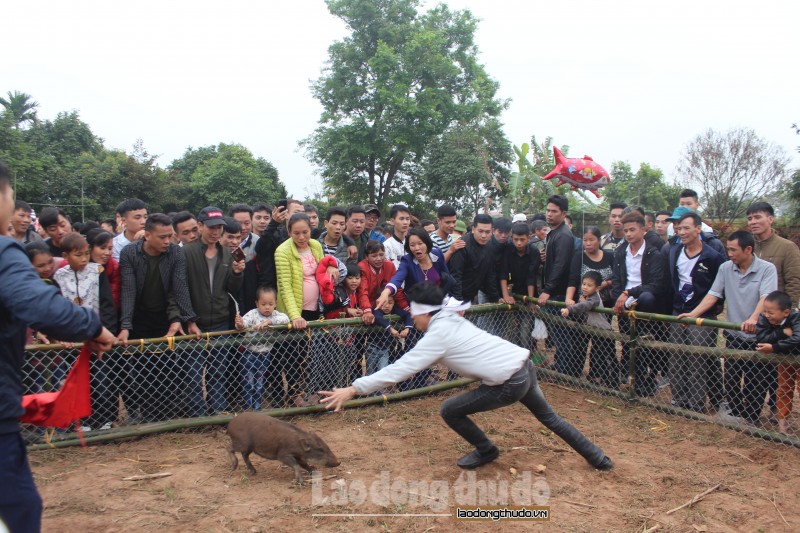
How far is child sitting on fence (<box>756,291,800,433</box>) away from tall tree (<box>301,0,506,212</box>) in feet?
89.1

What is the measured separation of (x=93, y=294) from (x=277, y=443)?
221 centimetres

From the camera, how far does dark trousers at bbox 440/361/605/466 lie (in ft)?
13.8

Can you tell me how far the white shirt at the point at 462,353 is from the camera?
3.99 metres

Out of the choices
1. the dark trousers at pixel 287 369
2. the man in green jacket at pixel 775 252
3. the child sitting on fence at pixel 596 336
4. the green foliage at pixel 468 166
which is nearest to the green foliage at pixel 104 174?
the green foliage at pixel 468 166

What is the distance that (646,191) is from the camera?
125 ft

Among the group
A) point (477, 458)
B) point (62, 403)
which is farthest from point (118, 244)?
point (477, 458)

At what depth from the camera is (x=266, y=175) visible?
124 ft

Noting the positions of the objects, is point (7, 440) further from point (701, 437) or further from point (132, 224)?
point (701, 437)

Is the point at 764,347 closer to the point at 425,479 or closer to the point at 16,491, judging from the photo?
the point at 425,479

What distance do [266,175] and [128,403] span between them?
3443 cm

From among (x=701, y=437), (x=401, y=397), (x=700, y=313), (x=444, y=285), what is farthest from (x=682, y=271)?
(x=401, y=397)

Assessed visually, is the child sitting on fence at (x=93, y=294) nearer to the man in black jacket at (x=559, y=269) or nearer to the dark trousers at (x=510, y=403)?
the dark trousers at (x=510, y=403)

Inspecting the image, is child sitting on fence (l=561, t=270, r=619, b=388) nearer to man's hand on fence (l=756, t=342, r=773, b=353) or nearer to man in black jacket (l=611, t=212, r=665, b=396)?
man in black jacket (l=611, t=212, r=665, b=396)

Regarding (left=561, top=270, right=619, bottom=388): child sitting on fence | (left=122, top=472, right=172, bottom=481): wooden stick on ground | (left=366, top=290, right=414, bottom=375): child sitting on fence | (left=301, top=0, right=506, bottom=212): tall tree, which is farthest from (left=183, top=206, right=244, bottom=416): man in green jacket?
(left=301, top=0, right=506, bottom=212): tall tree
